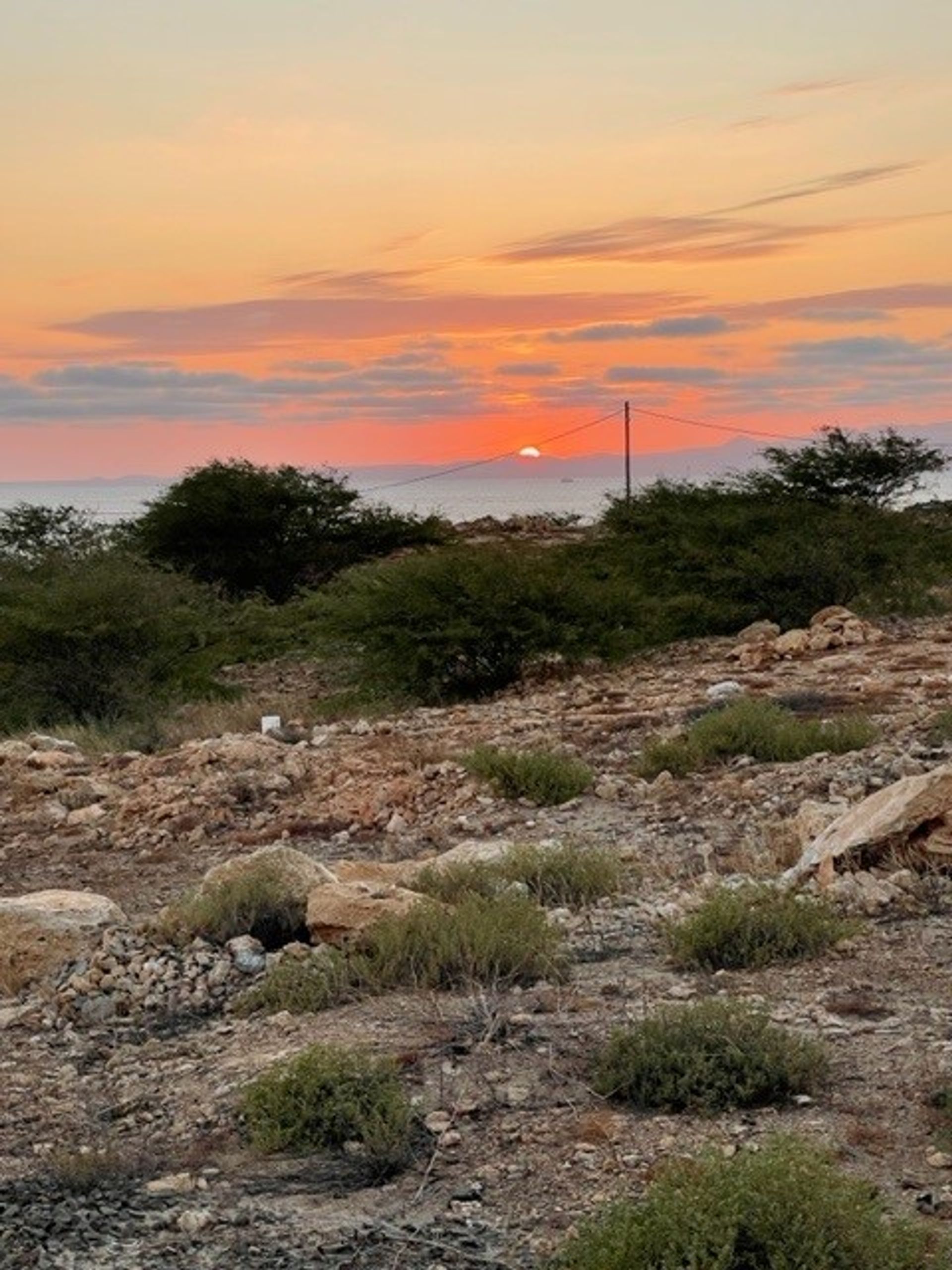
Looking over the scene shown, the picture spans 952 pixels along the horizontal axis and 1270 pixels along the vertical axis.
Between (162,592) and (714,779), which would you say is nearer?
(714,779)

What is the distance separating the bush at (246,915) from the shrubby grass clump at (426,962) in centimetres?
74

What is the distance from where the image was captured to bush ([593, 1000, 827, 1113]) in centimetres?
565

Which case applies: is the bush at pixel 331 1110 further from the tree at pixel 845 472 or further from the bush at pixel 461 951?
the tree at pixel 845 472

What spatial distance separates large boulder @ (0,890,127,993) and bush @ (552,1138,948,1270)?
14.2 feet

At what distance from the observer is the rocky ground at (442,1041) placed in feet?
16.5

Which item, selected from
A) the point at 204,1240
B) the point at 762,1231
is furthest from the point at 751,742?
the point at 762,1231

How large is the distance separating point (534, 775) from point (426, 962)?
4.89m

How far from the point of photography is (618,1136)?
5.43 m

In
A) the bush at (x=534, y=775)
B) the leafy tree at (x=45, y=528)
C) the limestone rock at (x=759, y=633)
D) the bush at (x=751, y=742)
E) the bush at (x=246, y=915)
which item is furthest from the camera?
the leafy tree at (x=45, y=528)

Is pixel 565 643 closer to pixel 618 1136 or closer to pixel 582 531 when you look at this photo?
pixel 618 1136

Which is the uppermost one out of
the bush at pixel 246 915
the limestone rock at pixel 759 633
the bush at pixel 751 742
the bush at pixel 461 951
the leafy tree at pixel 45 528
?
the bush at pixel 461 951

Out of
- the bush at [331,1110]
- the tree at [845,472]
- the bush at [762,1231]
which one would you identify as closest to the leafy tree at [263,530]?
the tree at [845,472]

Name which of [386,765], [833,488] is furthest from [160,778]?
[833,488]

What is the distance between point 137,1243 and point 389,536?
32.4 metres
